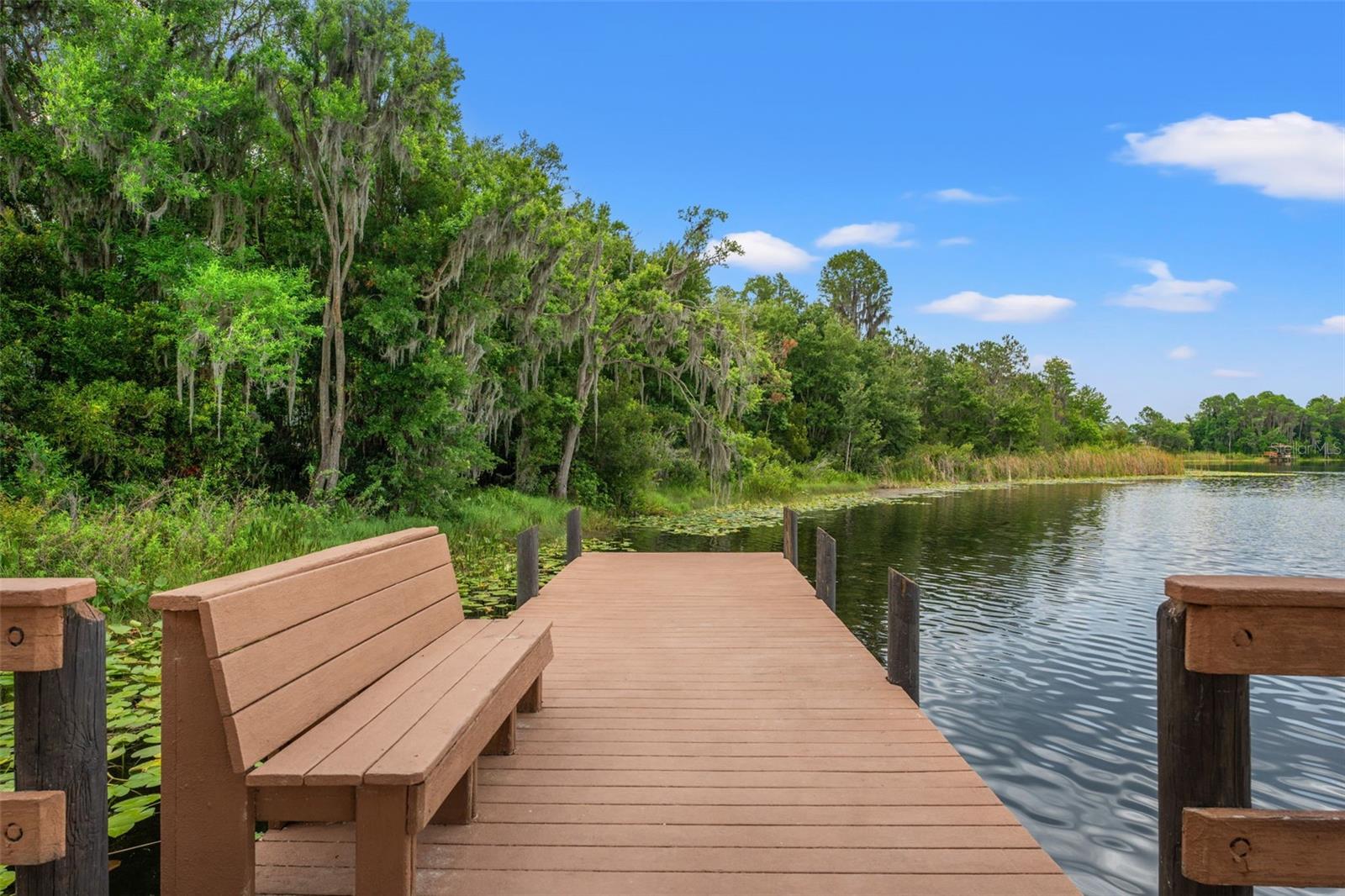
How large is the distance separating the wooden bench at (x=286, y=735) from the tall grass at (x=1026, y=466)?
118 feet

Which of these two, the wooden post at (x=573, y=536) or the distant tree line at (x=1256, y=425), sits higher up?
the distant tree line at (x=1256, y=425)

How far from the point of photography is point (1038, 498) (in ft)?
98.7

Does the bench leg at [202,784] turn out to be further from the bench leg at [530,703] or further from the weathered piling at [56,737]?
the bench leg at [530,703]

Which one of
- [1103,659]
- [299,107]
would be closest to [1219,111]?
[1103,659]

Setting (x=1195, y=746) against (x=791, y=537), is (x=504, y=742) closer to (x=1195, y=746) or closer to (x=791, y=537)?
(x=1195, y=746)

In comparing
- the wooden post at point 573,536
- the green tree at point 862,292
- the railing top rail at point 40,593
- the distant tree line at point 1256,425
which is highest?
the green tree at point 862,292

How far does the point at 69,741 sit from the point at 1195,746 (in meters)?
2.88

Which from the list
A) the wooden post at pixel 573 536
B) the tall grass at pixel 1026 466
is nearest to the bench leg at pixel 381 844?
the wooden post at pixel 573 536

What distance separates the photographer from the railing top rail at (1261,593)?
1.75 m

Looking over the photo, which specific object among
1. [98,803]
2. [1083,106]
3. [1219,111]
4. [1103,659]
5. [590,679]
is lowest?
[1103,659]

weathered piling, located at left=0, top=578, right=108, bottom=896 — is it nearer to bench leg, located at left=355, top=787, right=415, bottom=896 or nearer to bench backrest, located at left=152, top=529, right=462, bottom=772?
bench backrest, located at left=152, top=529, right=462, bottom=772

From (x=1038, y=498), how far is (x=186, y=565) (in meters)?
29.0

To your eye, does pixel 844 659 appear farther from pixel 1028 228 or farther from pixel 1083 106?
pixel 1028 228

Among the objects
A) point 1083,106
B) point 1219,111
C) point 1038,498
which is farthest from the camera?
point 1083,106
